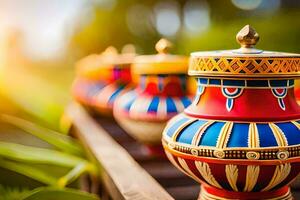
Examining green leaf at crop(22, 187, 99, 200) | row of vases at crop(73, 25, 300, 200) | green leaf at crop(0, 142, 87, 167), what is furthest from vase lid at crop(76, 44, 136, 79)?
row of vases at crop(73, 25, 300, 200)

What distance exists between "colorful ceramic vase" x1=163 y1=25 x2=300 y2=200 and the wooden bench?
0.09 metres

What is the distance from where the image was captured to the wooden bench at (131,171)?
30.4 inches

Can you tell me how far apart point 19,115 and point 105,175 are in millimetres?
955

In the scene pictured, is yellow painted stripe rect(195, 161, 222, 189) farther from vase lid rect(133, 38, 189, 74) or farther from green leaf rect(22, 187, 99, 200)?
vase lid rect(133, 38, 189, 74)

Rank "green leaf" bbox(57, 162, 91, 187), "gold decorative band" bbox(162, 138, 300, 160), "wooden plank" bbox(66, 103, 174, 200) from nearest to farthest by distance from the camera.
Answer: "gold decorative band" bbox(162, 138, 300, 160) → "wooden plank" bbox(66, 103, 174, 200) → "green leaf" bbox(57, 162, 91, 187)

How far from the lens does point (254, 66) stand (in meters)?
0.64

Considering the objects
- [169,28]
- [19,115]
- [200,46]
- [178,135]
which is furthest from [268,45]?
[169,28]

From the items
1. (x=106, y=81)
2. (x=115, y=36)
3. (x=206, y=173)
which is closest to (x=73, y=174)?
(x=106, y=81)

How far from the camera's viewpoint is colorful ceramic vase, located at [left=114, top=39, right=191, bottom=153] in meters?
1.00

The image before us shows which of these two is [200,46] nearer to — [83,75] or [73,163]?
[83,75]

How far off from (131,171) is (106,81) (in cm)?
69

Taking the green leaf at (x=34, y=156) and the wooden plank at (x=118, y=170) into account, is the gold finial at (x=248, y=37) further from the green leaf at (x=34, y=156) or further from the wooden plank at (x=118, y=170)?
the green leaf at (x=34, y=156)

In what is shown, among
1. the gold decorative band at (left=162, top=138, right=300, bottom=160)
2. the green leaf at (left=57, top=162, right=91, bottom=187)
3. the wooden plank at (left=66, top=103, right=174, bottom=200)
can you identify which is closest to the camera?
the gold decorative band at (left=162, top=138, right=300, bottom=160)

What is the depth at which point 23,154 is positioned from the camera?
1243 mm
